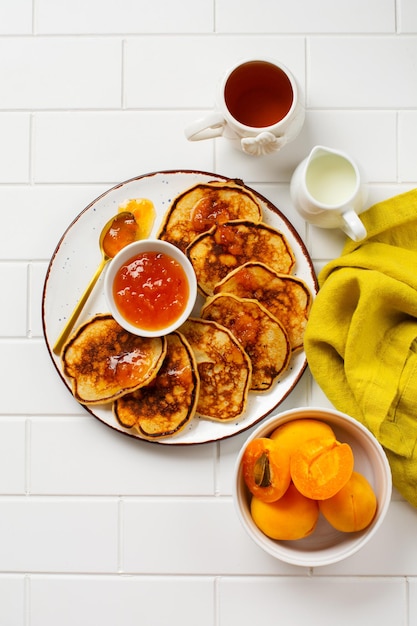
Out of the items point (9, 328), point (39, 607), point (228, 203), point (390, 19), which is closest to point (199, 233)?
point (228, 203)

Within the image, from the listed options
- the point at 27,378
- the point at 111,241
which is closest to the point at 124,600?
the point at 27,378

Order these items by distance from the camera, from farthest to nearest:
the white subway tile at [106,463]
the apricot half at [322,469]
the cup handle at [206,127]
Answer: the white subway tile at [106,463] < the cup handle at [206,127] < the apricot half at [322,469]

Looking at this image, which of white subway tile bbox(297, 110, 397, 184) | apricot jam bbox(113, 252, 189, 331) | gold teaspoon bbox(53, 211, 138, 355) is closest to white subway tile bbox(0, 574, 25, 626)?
gold teaspoon bbox(53, 211, 138, 355)

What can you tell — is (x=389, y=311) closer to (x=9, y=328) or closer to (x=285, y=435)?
(x=285, y=435)

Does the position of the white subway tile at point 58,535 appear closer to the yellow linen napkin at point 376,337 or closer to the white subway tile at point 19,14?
the yellow linen napkin at point 376,337

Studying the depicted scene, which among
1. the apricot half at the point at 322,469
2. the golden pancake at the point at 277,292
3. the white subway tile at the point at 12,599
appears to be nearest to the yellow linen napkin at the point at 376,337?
the golden pancake at the point at 277,292

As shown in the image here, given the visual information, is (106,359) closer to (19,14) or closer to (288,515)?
(288,515)
